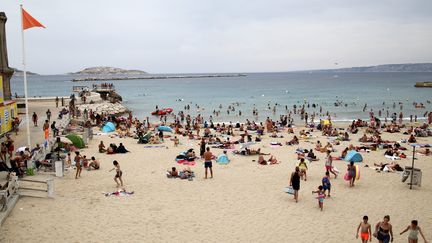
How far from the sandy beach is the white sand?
0.03 meters

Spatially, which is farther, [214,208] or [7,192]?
[214,208]

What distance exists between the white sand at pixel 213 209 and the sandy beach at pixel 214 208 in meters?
0.03

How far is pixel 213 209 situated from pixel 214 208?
92mm

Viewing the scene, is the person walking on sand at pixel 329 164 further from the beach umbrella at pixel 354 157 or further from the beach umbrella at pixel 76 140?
the beach umbrella at pixel 76 140

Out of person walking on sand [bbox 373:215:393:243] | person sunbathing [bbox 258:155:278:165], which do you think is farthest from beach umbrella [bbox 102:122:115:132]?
person walking on sand [bbox 373:215:393:243]

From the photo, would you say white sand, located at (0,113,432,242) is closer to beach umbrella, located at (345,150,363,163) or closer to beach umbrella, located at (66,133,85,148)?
beach umbrella, located at (345,150,363,163)

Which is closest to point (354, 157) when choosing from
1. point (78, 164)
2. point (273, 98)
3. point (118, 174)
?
point (118, 174)

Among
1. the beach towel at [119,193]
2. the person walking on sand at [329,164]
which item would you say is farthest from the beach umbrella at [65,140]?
the person walking on sand at [329,164]

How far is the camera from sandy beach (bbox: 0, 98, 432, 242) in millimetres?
9350

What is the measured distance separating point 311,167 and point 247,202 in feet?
18.7

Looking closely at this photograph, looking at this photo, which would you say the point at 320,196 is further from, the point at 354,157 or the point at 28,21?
the point at 28,21

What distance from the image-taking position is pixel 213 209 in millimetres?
11188

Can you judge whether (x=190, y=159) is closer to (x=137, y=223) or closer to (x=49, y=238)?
(x=137, y=223)

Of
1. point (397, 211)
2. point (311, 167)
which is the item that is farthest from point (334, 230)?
point (311, 167)
